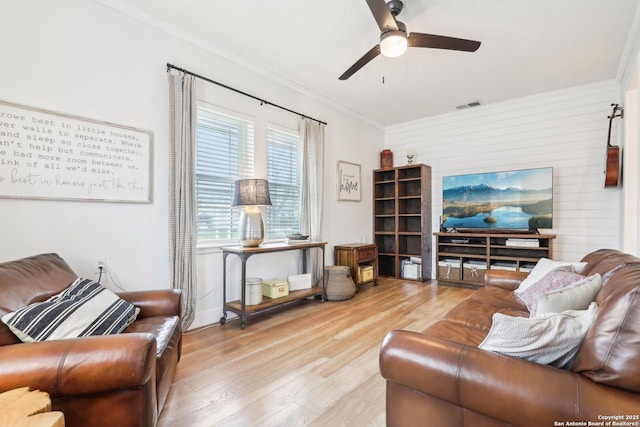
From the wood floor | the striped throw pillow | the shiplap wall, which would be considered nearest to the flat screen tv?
the shiplap wall

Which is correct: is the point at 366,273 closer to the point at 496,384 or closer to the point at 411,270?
the point at 411,270

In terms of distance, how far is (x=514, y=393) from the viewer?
962mm

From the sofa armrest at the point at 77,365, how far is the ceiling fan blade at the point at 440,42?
107 inches

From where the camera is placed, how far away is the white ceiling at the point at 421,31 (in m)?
2.49

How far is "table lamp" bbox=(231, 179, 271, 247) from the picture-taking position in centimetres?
297

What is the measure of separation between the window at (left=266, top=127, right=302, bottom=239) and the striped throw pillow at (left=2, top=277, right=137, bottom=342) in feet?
6.61

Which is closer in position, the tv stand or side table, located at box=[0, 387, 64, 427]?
side table, located at box=[0, 387, 64, 427]

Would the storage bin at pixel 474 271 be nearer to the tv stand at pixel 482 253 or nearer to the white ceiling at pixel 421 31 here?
the tv stand at pixel 482 253

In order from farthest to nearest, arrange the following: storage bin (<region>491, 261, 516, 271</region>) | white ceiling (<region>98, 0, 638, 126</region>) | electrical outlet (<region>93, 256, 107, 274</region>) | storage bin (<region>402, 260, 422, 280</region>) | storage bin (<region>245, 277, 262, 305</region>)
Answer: storage bin (<region>402, 260, 422, 280</region>) → storage bin (<region>491, 261, 516, 271</region>) → storage bin (<region>245, 277, 262, 305</region>) → white ceiling (<region>98, 0, 638, 126</region>) → electrical outlet (<region>93, 256, 107, 274</region>)

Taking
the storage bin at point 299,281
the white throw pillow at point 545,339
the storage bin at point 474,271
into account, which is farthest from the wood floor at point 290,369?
the storage bin at point 474,271

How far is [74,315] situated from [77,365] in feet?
1.55

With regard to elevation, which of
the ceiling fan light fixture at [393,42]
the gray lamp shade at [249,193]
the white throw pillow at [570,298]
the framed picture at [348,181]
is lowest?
the white throw pillow at [570,298]

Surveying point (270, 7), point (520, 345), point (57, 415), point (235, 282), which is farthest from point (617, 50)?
point (57, 415)

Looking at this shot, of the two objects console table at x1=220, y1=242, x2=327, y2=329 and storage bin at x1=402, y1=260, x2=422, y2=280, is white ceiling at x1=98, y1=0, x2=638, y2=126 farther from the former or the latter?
storage bin at x1=402, y1=260, x2=422, y2=280
